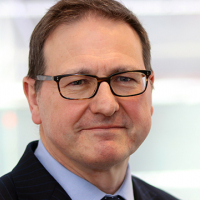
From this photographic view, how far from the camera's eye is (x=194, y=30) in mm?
3172

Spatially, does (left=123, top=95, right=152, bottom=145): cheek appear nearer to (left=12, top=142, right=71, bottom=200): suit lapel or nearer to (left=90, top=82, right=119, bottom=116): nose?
(left=90, top=82, right=119, bottom=116): nose

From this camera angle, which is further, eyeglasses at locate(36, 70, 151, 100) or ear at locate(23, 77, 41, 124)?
ear at locate(23, 77, 41, 124)

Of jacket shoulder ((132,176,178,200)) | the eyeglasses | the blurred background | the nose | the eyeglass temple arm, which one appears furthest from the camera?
the blurred background

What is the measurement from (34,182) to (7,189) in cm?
16

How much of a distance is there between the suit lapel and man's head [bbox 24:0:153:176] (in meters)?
0.14

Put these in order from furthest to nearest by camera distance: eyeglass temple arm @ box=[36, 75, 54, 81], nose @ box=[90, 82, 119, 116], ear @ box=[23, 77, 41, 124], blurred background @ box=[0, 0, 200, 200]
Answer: blurred background @ box=[0, 0, 200, 200] → ear @ box=[23, 77, 41, 124] → eyeglass temple arm @ box=[36, 75, 54, 81] → nose @ box=[90, 82, 119, 116]

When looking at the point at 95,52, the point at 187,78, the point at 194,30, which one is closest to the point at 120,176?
the point at 95,52

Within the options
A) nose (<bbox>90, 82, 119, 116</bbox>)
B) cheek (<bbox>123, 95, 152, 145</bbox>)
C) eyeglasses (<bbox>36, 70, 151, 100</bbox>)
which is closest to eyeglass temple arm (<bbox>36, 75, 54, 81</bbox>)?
eyeglasses (<bbox>36, 70, 151, 100</bbox>)

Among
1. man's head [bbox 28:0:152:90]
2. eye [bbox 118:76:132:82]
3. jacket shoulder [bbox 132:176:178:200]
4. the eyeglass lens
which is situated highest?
man's head [bbox 28:0:152:90]

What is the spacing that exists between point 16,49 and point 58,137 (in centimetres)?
176

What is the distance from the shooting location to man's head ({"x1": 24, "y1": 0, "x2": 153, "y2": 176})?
4.99 feet

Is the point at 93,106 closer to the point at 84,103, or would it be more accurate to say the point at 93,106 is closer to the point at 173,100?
the point at 84,103

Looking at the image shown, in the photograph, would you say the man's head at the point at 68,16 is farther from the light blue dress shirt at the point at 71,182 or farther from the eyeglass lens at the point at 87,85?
the light blue dress shirt at the point at 71,182

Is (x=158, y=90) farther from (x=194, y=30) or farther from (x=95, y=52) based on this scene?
(x=95, y=52)
